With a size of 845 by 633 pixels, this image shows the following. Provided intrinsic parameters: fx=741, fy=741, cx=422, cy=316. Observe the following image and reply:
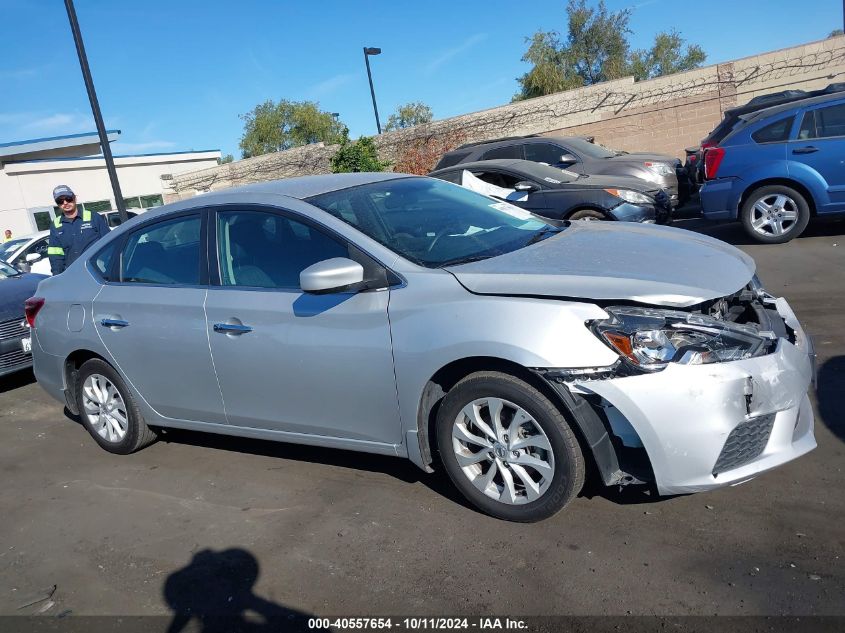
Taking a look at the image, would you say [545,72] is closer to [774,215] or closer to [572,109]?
[572,109]

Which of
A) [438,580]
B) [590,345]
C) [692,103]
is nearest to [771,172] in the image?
[590,345]

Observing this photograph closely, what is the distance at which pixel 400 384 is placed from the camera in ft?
11.8

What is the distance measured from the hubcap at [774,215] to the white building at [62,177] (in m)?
23.6

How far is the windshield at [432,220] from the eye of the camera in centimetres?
385

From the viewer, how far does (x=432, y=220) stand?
4.23 meters

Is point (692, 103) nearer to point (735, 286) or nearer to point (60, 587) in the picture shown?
point (735, 286)

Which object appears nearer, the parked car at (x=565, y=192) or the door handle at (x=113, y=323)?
the door handle at (x=113, y=323)

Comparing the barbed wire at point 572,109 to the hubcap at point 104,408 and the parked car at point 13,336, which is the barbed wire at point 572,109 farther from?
the hubcap at point 104,408

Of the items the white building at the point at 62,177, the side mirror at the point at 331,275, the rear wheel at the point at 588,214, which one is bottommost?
the rear wheel at the point at 588,214

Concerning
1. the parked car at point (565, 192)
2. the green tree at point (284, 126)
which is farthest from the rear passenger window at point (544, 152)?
the green tree at point (284, 126)

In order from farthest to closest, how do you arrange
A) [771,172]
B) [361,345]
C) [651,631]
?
1. [771,172]
2. [361,345]
3. [651,631]

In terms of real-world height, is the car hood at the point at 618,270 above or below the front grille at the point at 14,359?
above

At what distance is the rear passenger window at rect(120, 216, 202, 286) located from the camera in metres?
4.46

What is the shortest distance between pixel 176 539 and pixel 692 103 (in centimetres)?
1951
